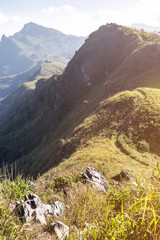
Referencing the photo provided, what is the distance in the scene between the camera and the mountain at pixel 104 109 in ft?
99.9

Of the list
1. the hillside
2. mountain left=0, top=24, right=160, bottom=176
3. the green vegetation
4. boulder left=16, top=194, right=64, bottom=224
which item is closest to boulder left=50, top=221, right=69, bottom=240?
the hillside

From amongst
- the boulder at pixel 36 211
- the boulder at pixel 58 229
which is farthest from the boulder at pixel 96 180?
the boulder at pixel 58 229

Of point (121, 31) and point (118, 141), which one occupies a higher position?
point (121, 31)

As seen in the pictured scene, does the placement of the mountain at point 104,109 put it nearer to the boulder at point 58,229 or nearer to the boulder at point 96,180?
the boulder at point 96,180

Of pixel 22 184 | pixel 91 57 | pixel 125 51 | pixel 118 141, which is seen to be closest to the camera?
pixel 22 184

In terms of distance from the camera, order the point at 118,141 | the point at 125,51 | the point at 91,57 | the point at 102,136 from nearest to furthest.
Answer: the point at 118,141 → the point at 102,136 → the point at 125,51 → the point at 91,57

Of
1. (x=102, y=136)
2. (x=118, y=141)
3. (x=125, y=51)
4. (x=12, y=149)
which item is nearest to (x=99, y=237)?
(x=118, y=141)

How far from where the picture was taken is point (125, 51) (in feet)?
295

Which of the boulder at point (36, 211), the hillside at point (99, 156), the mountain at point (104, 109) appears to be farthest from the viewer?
the mountain at point (104, 109)

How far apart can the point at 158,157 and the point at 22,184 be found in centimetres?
2575

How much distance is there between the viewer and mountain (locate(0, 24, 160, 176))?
30438 mm

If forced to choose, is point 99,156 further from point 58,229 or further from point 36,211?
point 58,229

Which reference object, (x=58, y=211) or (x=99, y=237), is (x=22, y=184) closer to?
(x=58, y=211)

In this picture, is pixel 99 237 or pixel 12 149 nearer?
pixel 99 237
